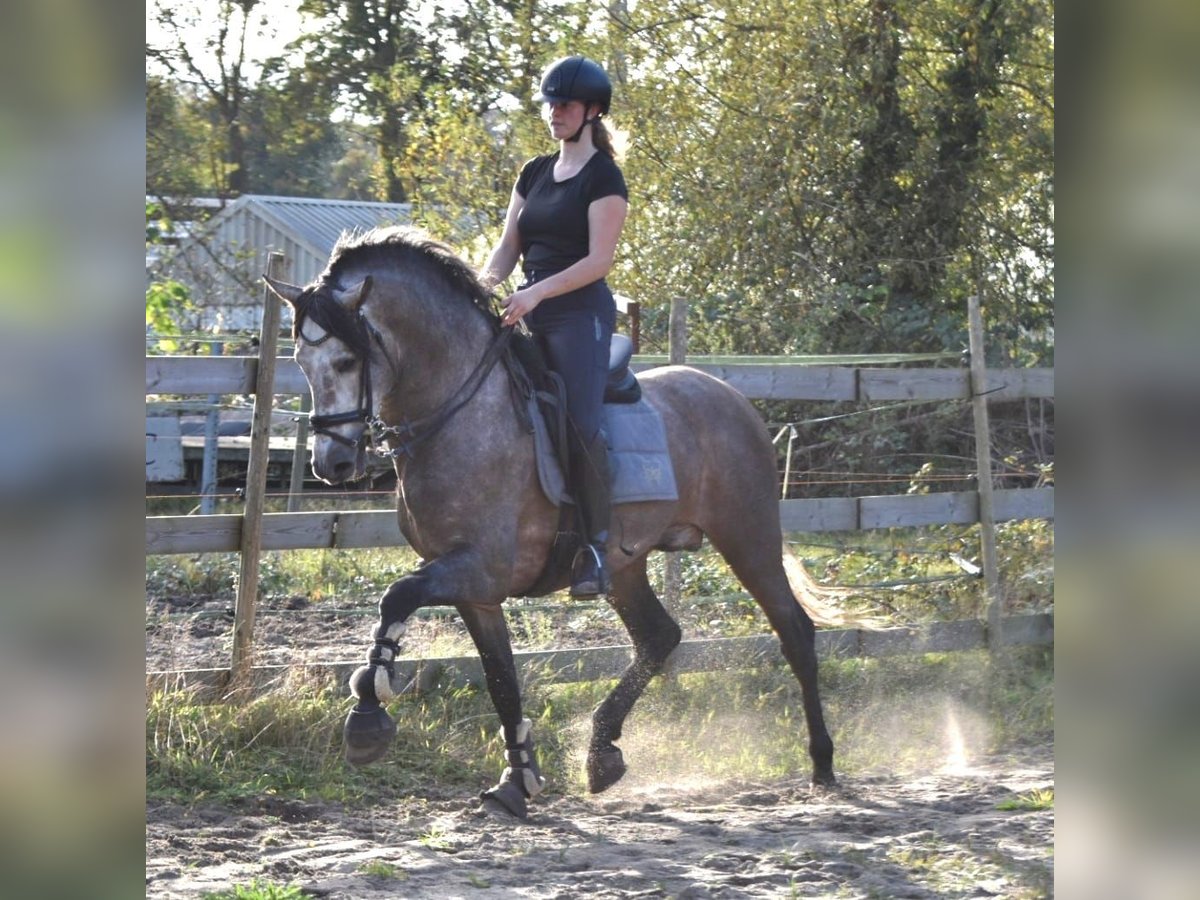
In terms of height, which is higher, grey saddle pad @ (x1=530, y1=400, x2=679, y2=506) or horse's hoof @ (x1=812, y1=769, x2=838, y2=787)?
grey saddle pad @ (x1=530, y1=400, x2=679, y2=506)

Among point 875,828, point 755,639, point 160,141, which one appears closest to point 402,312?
point 875,828

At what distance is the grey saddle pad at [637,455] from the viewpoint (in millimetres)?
5469

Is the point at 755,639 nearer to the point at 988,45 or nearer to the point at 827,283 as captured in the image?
the point at 827,283

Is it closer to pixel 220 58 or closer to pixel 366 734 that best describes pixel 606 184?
pixel 366 734

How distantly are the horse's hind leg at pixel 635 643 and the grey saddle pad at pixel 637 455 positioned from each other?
598 millimetres

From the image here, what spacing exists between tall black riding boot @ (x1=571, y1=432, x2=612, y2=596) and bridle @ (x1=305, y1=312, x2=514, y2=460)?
1.69 feet

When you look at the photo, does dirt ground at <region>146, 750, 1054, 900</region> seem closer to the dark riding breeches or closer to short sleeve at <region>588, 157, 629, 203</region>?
the dark riding breeches

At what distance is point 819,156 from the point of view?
41.9ft

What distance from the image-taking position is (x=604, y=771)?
224 inches

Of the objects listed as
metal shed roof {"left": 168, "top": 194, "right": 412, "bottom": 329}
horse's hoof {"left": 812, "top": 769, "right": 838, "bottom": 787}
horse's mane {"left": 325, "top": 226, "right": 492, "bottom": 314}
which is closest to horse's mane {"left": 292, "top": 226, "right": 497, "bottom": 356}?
horse's mane {"left": 325, "top": 226, "right": 492, "bottom": 314}

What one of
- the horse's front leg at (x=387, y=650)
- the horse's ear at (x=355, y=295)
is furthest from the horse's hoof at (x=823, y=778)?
the horse's ear at (x=355, y=295)

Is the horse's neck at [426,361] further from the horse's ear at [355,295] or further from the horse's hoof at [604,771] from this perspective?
the horse's hoof at [604,771]

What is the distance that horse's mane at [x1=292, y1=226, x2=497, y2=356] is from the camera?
15.2 ft
